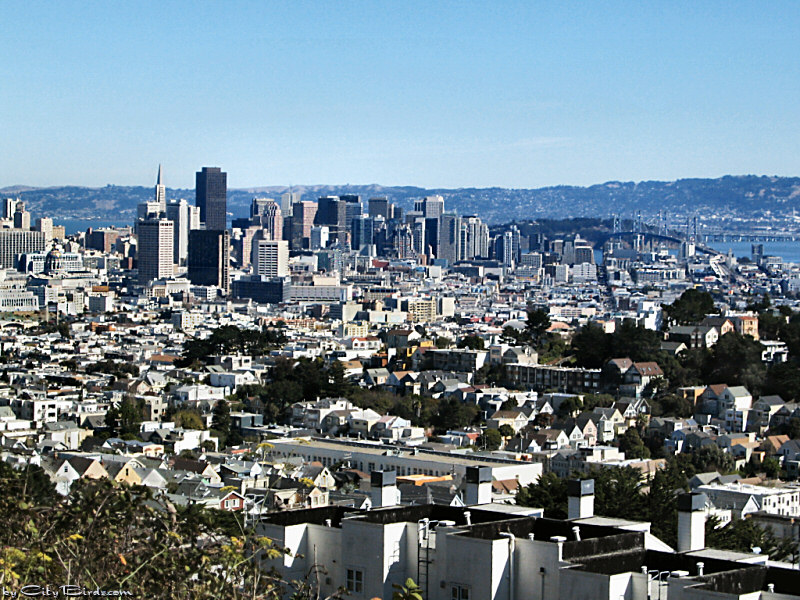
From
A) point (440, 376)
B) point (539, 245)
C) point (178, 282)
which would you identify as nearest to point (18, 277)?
point (178, 282)

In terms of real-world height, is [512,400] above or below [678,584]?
below

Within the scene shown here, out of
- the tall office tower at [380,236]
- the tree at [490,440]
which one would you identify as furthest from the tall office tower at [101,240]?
the tree at [490,440]

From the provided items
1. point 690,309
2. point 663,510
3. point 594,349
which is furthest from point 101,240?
point 663,510

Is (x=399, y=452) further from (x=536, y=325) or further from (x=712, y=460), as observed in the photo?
(x=536, y=325)

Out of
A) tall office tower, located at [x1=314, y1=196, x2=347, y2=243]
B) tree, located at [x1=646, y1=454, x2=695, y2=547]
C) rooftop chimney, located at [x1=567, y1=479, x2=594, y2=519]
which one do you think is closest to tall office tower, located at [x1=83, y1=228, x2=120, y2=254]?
tall office tower, located at [x1=314, y1=196, x2=347, y2=243]

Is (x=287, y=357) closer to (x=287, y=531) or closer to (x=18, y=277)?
(x=287, y=531)

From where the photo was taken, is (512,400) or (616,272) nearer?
(512,400)
